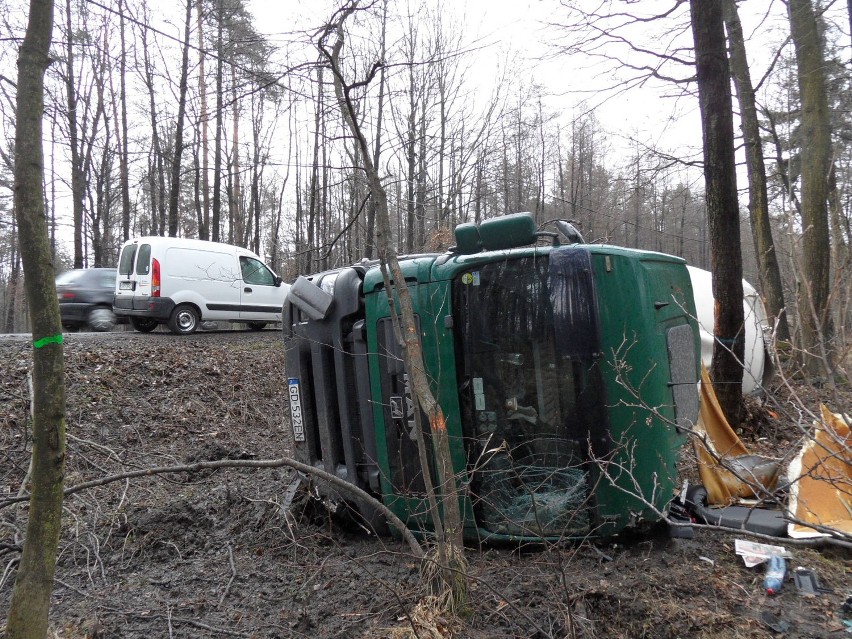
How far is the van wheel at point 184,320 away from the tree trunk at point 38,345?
9800mm

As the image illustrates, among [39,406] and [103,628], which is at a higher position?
[39,406]

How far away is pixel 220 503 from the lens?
4.99 m

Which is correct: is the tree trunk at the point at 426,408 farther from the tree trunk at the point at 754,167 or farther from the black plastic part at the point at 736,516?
the tree trunk at the point at 754,167

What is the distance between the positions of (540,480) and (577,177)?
89.0 feet

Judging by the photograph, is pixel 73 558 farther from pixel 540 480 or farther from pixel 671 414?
pixel 671 414

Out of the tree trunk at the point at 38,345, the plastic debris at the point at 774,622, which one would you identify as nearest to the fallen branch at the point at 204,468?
the tree trunk at the point at 38,345

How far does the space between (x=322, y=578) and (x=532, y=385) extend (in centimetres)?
171

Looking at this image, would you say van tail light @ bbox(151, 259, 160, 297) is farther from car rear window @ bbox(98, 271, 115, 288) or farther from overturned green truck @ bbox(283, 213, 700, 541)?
overturned green truck @ bbox(283, 213, 700, 541)

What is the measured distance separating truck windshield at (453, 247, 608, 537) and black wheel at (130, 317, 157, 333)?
9804mm

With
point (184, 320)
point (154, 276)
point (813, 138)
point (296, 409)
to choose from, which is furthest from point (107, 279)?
point (813, 138)

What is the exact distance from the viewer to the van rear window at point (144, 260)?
36.0 feet

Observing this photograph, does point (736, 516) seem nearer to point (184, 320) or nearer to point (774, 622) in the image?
point (774, 622)

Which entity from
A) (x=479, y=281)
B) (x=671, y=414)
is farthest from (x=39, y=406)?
(x=671, y=414)

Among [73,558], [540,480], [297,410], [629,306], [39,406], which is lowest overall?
[73,558]
